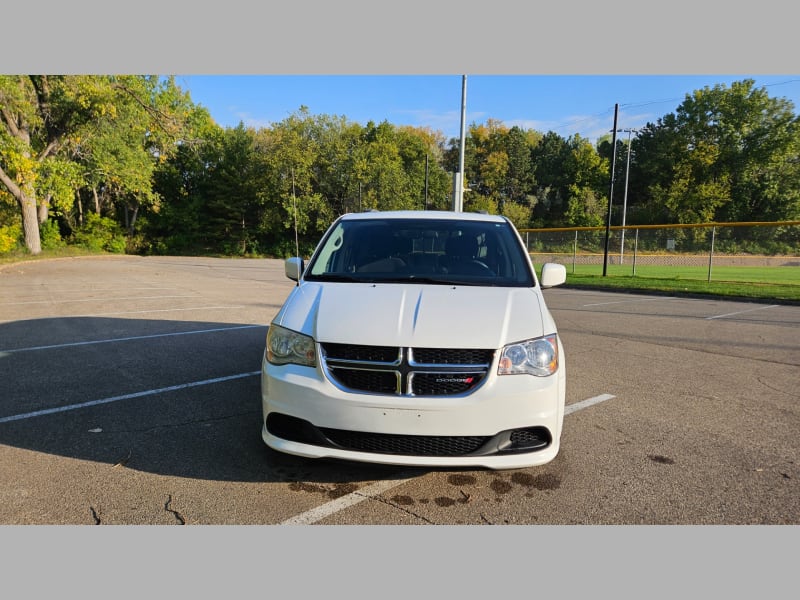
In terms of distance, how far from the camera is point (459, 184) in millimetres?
18312

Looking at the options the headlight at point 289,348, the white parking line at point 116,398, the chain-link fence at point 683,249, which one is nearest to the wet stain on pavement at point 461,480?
the headlight at point 289,348

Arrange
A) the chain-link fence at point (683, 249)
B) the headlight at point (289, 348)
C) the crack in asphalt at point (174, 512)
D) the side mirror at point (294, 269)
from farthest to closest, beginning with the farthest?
the chain-link fence at point (683, 249) → the side mirror at point (294, 269) → the headlight at point (289, 348) → the crack in asphalt at point (174, 512)

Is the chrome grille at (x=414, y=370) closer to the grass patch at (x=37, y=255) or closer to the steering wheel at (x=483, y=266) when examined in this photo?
the steering wheel at (x=483, y=266)

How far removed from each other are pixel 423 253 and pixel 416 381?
163 centimetres

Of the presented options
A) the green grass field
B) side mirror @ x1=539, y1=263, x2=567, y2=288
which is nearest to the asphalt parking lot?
side mirror @ x1=539, y1=263, x2=567, y2=288

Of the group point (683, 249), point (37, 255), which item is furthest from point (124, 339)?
point (37, 255)

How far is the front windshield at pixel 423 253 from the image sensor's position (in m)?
3.96

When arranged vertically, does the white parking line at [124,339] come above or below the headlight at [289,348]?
below

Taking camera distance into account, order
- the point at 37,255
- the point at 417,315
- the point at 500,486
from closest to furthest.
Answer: the point at 417,315
the point at 500,486
the point at 37,255

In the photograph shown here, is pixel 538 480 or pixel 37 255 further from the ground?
pixel 538 480

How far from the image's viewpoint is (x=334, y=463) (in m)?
3.34

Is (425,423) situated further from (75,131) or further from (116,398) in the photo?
(75,131)

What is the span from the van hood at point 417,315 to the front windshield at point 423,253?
253 millimetres

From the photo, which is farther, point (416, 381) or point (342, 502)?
point (342, 502)
